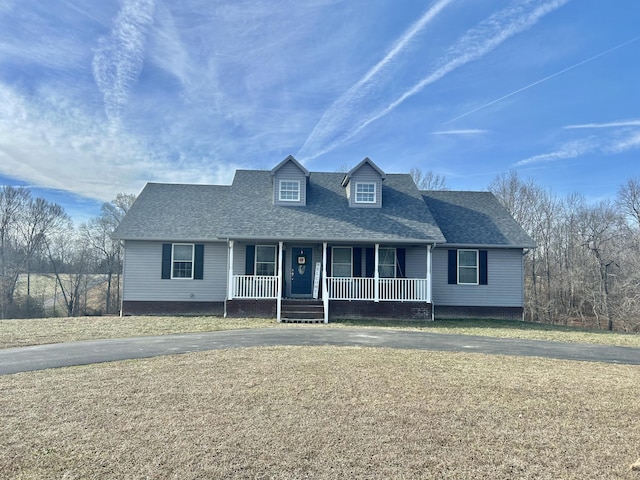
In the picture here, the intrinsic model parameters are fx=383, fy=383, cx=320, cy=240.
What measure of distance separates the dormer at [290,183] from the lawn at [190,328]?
548 centimetres

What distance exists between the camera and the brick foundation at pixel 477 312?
16297 millimetres

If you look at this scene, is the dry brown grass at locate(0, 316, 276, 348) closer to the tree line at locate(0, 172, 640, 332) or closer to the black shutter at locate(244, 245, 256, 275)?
the black shutter at locate(244, 245, 256, 275)

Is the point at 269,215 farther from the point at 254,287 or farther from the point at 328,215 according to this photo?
the point at 254,287

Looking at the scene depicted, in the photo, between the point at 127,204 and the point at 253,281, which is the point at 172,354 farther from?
the point at 127,204

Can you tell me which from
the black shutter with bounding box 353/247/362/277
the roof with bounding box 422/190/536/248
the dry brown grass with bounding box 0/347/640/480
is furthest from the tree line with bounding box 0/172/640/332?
the dry brown grass with bounding box 0/347/640/480

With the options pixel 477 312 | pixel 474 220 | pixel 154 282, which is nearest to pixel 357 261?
pixel 477 312

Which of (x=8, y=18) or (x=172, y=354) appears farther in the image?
(x=8, y=18)

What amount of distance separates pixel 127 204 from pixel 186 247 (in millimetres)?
22628

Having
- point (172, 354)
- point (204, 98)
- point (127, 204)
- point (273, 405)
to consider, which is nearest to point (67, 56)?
point (204, 98)

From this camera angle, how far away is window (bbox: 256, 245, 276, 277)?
1617 cm

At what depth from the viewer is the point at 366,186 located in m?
Result: 17.0

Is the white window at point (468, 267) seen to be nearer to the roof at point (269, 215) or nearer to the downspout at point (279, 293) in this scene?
the roof at point (269, 215)

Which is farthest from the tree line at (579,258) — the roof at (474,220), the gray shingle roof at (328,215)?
the gray shingle roof at (328,215)

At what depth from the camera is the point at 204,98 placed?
16781 millimetres
